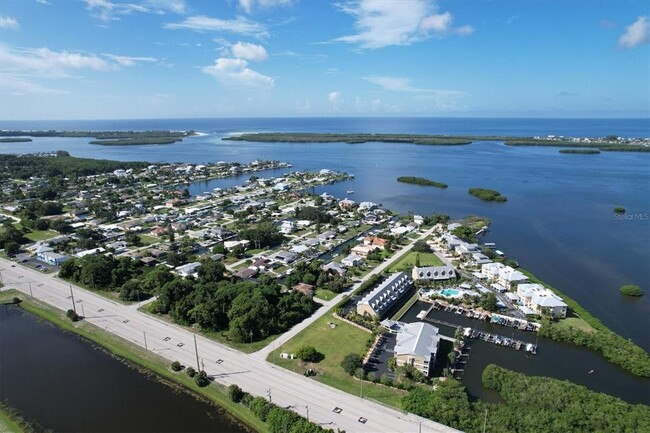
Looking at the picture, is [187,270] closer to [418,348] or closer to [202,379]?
[202,379]

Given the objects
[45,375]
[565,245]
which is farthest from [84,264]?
[565,245]

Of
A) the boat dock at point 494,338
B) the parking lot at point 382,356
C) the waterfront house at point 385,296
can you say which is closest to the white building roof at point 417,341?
the parking lot at point 382,356

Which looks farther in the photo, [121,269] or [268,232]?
[268,232]

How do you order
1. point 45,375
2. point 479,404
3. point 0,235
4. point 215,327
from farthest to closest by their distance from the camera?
1. point 0,235
2. point 215,327
3. point 45,375
4. point 479,404

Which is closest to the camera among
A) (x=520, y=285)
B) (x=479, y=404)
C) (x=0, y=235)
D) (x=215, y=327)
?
(x=479, y=404)

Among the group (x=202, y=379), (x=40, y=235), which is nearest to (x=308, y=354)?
(x=202, y=379)

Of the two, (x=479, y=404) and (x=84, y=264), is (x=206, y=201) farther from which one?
(x=479, y=404)

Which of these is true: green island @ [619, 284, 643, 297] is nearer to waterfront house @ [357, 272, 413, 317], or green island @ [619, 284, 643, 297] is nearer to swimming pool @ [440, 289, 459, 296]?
swimming pool @ [440, 289, 459, 296]
